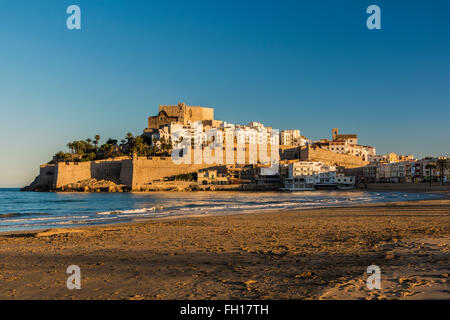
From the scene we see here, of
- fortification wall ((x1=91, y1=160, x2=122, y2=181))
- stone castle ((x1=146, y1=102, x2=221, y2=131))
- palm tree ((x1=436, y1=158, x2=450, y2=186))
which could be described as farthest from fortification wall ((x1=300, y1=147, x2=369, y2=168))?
fortification wall ((x1=91, y1=160, x2=122, y2=181))

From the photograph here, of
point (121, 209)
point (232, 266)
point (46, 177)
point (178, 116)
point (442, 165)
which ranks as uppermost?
point (178, 116)

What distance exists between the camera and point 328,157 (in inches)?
4186

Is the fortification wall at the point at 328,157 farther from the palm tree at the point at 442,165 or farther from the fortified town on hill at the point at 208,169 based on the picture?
the palm tree at the point at 442,165

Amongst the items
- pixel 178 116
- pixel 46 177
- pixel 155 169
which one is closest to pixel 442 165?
pixel 155 169

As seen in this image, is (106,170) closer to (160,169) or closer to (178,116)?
(160,169)

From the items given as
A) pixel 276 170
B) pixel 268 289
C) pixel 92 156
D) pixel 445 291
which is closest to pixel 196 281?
pixel 268 289

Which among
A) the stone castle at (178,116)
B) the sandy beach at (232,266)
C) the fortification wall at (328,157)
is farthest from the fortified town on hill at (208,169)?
the sandy beach at (232,266)

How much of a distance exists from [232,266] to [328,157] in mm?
104589

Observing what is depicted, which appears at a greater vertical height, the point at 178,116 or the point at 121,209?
the point at 178,116

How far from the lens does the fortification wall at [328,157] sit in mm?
103000

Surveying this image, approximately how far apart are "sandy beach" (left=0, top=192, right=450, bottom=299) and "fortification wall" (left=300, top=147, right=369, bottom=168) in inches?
3703

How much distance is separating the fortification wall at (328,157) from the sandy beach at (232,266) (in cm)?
9405

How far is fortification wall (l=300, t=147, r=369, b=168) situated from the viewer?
10300 centimetres

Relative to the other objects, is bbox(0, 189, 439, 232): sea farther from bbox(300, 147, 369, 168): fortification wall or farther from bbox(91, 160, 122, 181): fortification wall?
bbox(300, 147, 369, 168): fortification wall
